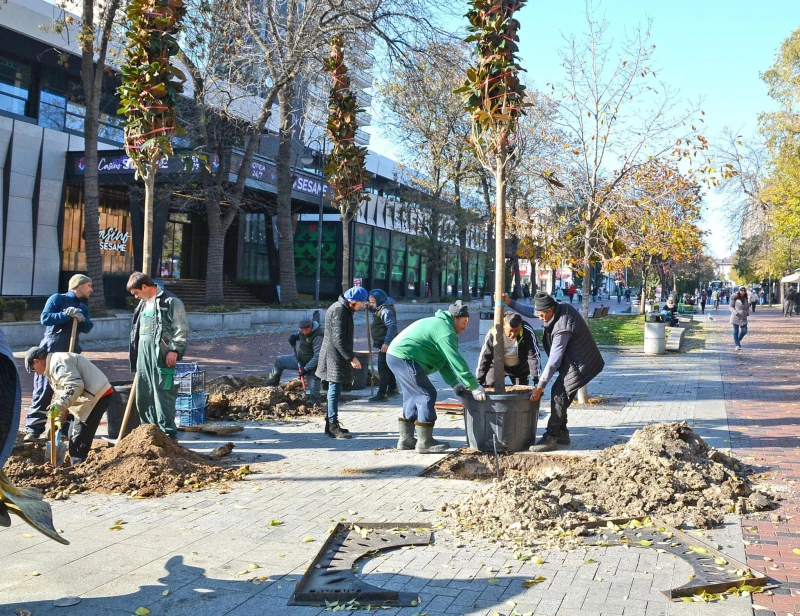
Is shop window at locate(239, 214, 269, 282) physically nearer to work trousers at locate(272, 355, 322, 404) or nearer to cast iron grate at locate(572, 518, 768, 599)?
work trousers at locate(272, 355, 322, 404)

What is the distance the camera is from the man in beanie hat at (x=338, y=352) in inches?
332

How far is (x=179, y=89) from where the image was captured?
8.83m

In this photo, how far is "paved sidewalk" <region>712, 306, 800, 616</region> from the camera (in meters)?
4.40

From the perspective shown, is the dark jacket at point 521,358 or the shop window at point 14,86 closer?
the dark jacket at point 521,358

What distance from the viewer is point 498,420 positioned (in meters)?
7.46

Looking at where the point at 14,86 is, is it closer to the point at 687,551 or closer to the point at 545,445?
the point at 545,445

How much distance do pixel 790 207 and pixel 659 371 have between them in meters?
10.2

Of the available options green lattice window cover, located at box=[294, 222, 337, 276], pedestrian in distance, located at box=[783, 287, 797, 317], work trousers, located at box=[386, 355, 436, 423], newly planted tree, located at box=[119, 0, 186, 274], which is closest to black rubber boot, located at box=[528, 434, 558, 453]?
work trousers, located at box=[386, 355, 436, 423]

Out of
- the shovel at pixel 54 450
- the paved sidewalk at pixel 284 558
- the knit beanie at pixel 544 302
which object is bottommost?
the paved sidewalk at pixel 284 558

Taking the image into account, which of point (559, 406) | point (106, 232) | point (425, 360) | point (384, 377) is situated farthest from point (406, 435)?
point (106, 232)

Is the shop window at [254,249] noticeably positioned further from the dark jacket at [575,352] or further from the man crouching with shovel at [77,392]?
the man crouching with shovel at [77,392]

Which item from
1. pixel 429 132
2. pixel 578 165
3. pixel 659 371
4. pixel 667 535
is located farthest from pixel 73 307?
pixel 429 132

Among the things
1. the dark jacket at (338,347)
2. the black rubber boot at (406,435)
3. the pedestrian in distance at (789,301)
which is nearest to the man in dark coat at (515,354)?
the black rubber boot at (406,435)

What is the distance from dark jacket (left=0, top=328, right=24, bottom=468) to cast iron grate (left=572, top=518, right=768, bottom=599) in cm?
329
